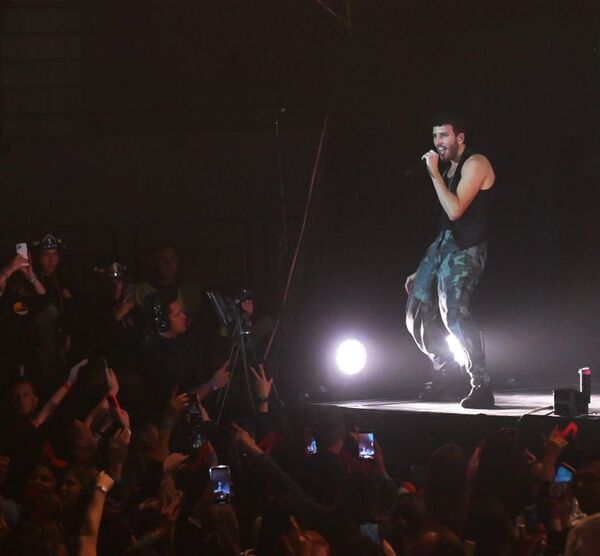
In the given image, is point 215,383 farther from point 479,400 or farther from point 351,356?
point 351,356

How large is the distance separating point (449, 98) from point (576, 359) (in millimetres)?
2326

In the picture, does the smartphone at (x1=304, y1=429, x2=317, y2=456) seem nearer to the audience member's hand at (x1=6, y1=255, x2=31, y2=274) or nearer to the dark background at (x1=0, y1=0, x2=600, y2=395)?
the audience member's hand at (x1=6, y1=255, x2=31, y2=274)

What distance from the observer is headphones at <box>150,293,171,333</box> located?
28.9 feet

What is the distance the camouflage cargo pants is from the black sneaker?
61mm

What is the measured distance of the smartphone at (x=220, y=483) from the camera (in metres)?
5.45

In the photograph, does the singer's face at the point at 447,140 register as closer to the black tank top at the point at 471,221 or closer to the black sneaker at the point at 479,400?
the black tank top at the point at 471,221

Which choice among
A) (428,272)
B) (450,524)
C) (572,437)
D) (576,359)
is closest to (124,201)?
(428,272)

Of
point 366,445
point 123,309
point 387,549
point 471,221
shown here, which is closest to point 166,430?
point 366,445

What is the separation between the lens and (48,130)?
1223cm

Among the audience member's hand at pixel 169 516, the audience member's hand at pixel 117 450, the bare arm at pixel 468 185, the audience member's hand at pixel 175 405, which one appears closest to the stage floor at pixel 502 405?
the bare arm at pixel 468 185

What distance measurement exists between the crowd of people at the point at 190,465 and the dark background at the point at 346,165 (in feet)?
4.20

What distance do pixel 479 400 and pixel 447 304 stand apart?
686mm

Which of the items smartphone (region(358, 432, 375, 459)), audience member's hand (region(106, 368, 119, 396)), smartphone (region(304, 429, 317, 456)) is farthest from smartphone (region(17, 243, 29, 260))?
smartphone (region(358, 432, 375, 459))

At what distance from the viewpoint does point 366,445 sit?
6602 mm
